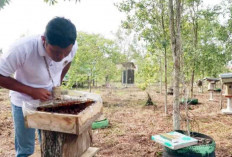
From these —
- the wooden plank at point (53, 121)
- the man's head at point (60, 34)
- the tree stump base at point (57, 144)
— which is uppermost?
the man's head at point (60, 34)

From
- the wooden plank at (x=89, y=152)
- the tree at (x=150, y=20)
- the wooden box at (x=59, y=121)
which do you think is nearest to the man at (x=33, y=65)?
the wooden box at (x=59, y=121)

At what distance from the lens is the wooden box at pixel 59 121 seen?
5.10 ft

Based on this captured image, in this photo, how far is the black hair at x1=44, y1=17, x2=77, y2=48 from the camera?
1.71m

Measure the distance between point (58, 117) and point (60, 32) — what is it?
0.67 meters

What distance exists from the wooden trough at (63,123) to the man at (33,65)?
235 mm

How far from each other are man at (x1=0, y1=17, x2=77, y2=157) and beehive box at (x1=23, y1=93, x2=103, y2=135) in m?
0.19

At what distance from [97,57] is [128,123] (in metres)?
4.46

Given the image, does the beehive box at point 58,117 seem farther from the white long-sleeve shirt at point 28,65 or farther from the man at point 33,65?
the white long-sleeve shirt at point 28,65

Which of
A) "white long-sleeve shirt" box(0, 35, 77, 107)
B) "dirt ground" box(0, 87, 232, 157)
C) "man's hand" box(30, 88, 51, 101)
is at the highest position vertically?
"white long-sleeve shirt" box(0, 35, 77, 107)

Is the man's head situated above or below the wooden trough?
above

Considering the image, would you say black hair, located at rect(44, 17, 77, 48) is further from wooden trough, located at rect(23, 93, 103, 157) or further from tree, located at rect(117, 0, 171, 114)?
tree, located at rect(117, 0, 171, 114)

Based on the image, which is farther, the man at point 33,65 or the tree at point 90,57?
the tree at point 90,57

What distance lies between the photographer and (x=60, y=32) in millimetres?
1707

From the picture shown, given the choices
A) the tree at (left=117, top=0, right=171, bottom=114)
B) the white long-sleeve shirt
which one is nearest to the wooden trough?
the white long-sleeve shirt
